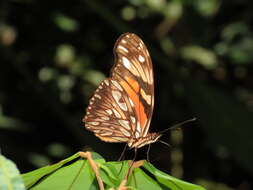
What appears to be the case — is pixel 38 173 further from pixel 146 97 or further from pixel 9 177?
pixel 146 97

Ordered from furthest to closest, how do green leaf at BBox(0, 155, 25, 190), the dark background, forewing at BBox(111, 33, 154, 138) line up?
the dark background
forewing at BBox(111, 33, 154, 138)
green leaf at BBox(0, 155, 25, 190)

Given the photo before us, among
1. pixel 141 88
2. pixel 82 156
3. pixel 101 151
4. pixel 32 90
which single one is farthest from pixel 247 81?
pixel 82 156

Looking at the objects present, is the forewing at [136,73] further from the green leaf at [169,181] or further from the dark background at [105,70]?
the dark background at [105,70]

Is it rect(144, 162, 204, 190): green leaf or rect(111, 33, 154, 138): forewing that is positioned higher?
rect(111, 33, 154, 138): forewing

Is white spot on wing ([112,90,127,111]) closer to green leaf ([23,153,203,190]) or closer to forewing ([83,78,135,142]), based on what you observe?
forewing ([83,78,135,142])

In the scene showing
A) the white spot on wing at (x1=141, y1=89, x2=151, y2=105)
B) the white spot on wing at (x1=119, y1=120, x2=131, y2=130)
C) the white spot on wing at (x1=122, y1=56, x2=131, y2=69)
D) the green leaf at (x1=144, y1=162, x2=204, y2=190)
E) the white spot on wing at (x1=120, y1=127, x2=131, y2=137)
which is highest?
the white spot on wing at (x1=122, y1=56, x2=131, y2=69)

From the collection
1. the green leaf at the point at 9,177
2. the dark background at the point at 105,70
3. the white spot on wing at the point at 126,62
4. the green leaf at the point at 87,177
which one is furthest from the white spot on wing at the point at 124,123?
the dark background at the point at 105,70

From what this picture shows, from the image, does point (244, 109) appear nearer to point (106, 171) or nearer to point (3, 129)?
point (3, 129)

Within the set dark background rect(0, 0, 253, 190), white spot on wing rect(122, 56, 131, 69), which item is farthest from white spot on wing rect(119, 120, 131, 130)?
dark background rect(0, 0, 253, 190)
